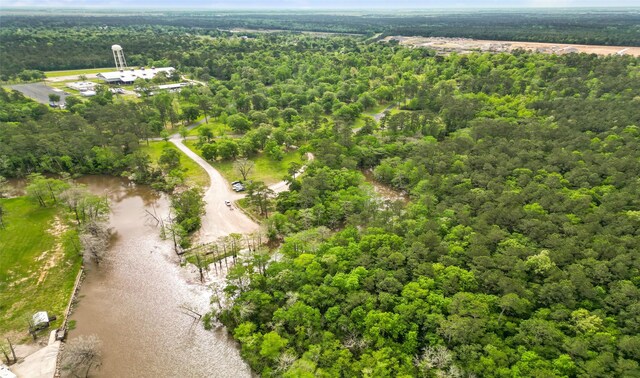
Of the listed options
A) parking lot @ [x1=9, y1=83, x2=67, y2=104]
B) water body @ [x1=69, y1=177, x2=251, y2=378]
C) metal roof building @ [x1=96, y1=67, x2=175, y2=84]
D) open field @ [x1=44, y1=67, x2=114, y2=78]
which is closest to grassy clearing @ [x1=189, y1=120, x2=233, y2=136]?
water body @ [x1=69, y1=177, x2=251, y2=378]

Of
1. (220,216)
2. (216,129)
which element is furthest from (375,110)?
(220,216)

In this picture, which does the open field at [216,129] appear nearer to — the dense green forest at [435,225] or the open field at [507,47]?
the dense green forest at [435,225]

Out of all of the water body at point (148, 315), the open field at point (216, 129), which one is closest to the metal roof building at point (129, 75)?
the open field at point (216, 129)

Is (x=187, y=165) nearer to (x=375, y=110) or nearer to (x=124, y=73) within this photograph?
(x=375, y=110)

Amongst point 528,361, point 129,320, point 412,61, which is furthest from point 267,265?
point 412,61

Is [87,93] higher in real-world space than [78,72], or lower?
lower

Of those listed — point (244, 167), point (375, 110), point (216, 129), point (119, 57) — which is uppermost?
point (119, 57)
